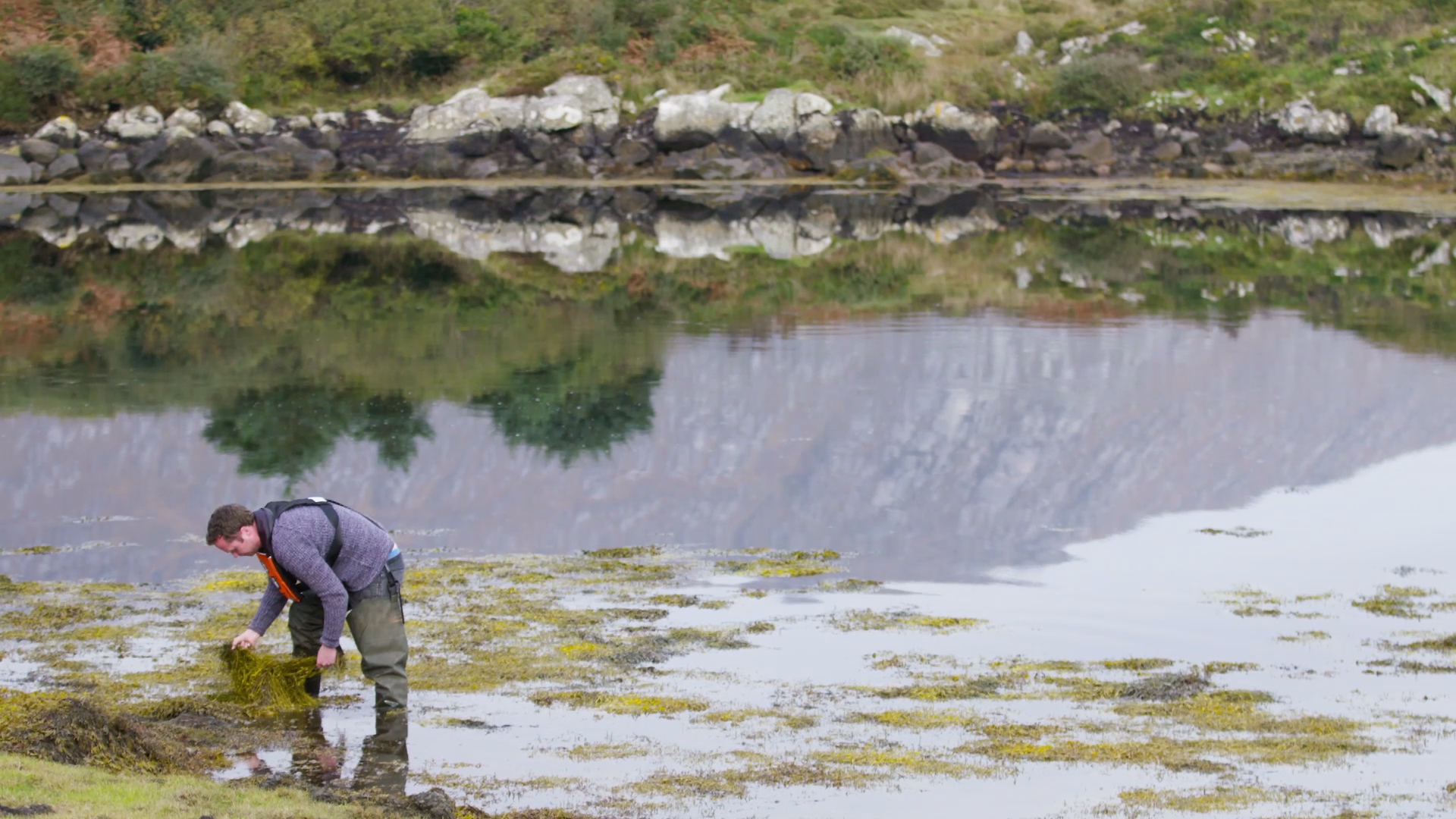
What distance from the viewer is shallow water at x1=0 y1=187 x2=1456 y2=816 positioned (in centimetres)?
854

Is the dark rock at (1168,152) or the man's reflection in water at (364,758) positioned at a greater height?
the dark rock at (1168,152)

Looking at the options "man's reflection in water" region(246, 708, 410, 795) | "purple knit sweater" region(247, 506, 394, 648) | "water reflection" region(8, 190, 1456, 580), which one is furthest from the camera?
"water reflection" region(8, 190, 1456, 580)

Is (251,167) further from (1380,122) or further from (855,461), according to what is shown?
(855,461)

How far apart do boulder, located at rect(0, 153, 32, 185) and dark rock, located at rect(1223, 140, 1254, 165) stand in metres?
36.3

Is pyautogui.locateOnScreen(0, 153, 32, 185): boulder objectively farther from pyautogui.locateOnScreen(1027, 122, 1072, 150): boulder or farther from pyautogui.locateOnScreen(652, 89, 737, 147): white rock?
pyautogui.locateOnScreen(1027, 122, 1072, 150): boulder

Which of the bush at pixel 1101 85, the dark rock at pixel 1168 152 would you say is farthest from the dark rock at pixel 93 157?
the dark rock at pixel 1168 152

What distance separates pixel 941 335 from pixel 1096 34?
41074 mm

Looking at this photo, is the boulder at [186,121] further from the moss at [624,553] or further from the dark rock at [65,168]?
the moss at [624,553]

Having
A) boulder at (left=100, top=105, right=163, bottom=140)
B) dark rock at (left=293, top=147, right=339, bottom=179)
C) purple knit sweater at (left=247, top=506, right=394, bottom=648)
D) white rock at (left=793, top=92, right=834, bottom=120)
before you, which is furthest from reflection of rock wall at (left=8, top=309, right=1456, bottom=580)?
boulder at (left=100, top=105, right=163, bottom=140)

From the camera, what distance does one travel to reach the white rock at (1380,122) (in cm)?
5125

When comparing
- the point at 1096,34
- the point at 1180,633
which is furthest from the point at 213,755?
the point at 1096,34

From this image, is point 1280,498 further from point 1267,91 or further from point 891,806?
point 1267,91

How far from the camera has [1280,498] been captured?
14648 millimetres

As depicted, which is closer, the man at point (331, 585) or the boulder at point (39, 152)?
the man at point (331, 585)
